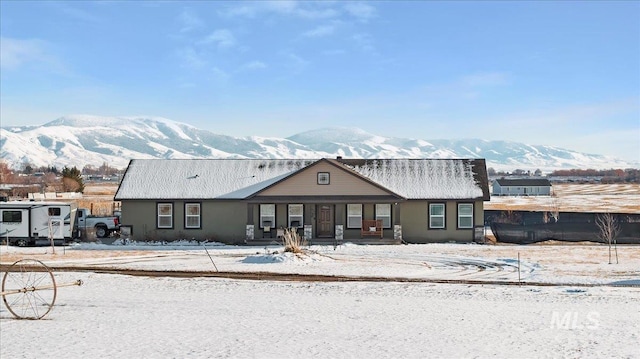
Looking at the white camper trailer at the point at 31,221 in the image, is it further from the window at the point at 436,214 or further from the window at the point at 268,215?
the window at the point at 436,214

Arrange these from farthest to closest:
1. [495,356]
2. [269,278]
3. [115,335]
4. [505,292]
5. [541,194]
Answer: [541,194] → [269,278] → [505,292] → [115,335] → [495,356]

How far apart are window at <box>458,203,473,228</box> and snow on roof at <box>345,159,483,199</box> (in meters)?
0.59

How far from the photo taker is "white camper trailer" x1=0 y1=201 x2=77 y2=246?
3794 cm

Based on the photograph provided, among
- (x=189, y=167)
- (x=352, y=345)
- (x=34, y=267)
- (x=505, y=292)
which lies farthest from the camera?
(x=189, y=167)

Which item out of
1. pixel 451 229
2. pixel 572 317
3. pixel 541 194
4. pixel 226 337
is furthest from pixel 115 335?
pixel 541 194

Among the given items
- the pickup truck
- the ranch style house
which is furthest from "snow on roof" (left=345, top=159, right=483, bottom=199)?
the pickup truck

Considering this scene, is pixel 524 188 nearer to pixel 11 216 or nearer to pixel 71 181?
pixel 71 181

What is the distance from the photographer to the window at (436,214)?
4053 cm

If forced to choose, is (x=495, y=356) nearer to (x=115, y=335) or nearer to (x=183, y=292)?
(x=115, y=335)

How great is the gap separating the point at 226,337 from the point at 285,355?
2.33m

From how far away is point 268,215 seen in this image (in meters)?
40.2

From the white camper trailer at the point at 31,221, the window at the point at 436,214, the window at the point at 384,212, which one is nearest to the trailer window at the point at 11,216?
the white camper trailer at the point at 31,221

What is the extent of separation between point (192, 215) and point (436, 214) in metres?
15.4

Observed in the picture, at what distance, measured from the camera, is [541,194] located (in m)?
132
